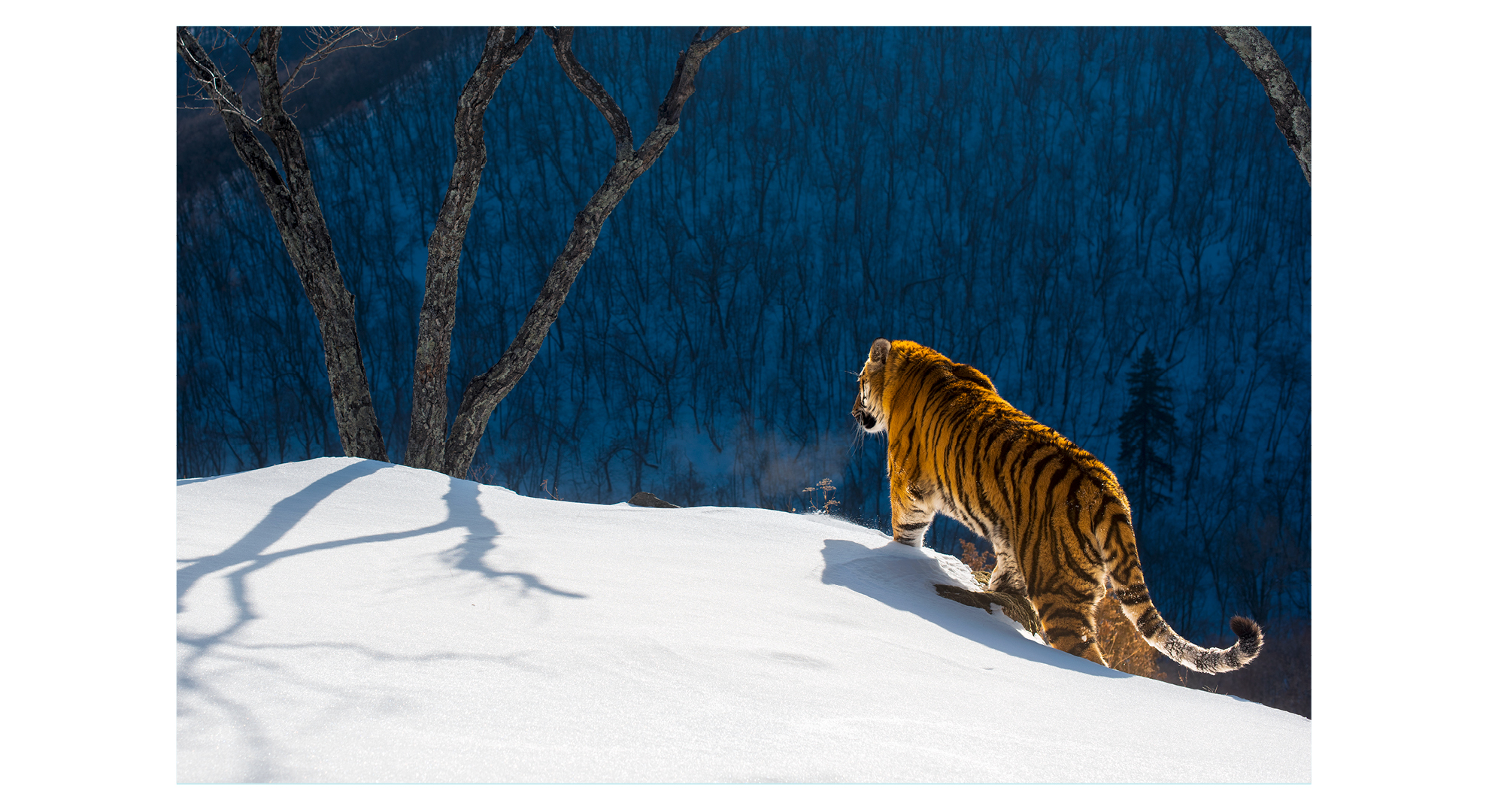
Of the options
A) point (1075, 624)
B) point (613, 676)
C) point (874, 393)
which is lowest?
point (1075, 624)

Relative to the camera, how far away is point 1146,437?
5887 millimetres

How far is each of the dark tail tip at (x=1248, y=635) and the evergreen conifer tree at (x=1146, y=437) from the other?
10.6ft

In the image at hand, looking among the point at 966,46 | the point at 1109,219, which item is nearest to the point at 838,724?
the point at 966,46

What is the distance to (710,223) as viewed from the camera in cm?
718

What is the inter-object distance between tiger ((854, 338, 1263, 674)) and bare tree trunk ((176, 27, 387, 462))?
368 centimetres

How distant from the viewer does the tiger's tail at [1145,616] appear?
245 cm

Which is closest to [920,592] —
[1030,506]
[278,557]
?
[1030,506]

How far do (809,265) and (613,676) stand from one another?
18.4 ft

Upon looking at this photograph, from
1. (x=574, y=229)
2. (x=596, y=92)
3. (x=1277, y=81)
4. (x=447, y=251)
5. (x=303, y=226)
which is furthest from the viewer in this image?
(x=596, y=92)

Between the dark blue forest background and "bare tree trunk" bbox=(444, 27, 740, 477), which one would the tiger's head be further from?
"bare tree trunk" bbox=(444, 27, 740, 477)

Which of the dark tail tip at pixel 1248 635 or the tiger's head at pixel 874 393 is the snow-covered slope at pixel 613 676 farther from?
the tiger's head at pixel 874 393

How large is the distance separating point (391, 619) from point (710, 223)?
5.73 meters

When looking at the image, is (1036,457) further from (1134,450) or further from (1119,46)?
(1134,450)

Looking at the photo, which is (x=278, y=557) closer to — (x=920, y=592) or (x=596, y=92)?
(x=920, y=592)
